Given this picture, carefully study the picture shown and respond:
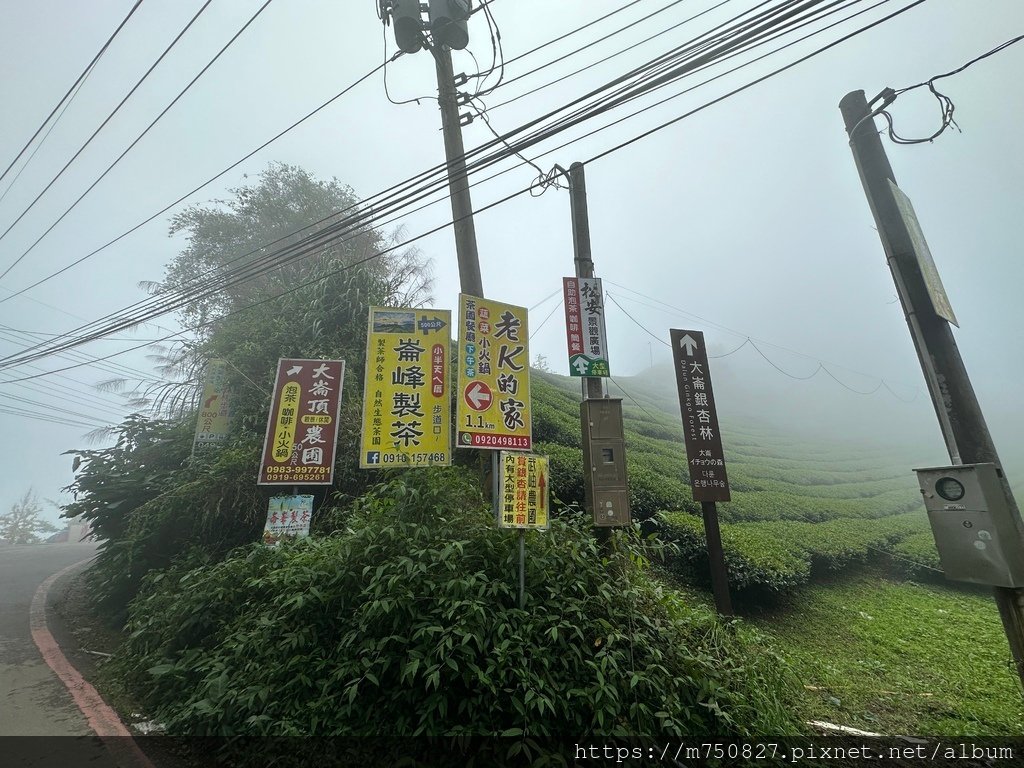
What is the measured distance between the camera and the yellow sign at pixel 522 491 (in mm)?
3764

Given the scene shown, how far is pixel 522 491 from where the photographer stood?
391cm

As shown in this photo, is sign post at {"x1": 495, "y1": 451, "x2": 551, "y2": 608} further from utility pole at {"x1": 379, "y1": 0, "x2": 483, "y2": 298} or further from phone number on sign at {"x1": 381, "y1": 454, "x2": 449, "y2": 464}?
utility pole at {"x1": 379, "y1": 0, "x2": 483, "y2": 298}

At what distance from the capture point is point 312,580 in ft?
14.0

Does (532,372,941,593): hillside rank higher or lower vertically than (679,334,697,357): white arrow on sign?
lower

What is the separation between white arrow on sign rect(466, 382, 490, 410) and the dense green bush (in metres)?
1.09

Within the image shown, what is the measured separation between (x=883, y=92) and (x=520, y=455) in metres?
4.93

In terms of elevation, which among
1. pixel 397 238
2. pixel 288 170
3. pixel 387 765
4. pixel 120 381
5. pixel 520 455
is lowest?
pixel 387 765

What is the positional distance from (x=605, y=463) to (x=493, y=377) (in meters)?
1.59

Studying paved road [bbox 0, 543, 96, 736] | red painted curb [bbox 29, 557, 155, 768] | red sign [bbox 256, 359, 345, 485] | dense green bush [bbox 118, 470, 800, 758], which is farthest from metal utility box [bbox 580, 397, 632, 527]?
paved road [bbox 0, 543, 96, 736]

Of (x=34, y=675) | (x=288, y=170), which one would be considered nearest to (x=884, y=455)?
(x=34, y=675)

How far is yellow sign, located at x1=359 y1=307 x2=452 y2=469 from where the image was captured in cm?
543

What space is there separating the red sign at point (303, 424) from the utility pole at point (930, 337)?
269 inches

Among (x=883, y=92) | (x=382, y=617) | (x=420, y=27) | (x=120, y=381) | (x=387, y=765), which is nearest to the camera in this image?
(x=387, y=765)

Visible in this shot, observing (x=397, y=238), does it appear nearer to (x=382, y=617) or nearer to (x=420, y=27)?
(x=420, y=27)
